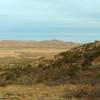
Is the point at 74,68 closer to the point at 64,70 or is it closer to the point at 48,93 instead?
the point at 64,70

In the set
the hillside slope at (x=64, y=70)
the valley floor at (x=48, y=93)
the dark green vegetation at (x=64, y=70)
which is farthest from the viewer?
the hillside slope at (x=64, y=70)

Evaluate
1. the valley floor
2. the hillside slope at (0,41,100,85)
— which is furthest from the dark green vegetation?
the valley floor

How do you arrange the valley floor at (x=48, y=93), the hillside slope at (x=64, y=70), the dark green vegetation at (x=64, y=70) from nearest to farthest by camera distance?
1. the valley floor at (x=48, y=93)
2. the dark green vegetation at (x=64, y=70)
3. the hillside slope at (x=64, y=70)

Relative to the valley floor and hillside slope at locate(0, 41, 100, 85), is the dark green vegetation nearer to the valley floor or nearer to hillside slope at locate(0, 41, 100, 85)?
hillside slope at locate(0, 41, 100, 85)

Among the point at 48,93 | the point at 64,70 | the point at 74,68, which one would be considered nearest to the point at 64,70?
the point at 64,70

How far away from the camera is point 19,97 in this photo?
1936cm

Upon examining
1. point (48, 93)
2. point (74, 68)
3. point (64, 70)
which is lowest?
point (48, 93)

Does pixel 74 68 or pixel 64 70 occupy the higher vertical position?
pixel 74 68

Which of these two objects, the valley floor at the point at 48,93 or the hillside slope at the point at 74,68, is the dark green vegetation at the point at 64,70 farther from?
the valley floor at the point at 48,93

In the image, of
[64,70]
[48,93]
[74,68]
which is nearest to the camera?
[48,93]

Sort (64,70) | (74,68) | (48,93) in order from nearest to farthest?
(48,93) < (74,68) < (64,70)

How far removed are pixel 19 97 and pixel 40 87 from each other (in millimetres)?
4085

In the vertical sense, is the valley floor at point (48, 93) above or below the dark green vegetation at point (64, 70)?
below

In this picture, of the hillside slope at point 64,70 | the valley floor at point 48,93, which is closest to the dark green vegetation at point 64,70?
the hillside slope at point 64,70
